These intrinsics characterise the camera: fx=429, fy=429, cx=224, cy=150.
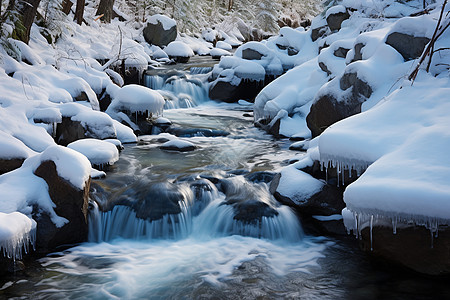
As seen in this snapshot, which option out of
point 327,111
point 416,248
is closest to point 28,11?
point 327,111

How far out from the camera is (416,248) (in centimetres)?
418

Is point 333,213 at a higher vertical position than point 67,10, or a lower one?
lower

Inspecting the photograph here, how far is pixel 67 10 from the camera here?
1560cm

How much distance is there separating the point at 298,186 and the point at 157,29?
1520cm

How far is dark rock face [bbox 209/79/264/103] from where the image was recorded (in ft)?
46.5

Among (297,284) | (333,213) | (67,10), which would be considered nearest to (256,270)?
(297,284)

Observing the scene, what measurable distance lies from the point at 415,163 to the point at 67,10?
48.4ft

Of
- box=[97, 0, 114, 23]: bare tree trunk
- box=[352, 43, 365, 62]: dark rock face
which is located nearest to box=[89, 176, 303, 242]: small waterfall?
box=[352, 43, 365, 62]: dark rock face

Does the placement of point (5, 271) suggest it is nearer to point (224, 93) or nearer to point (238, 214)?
point (238, 214)

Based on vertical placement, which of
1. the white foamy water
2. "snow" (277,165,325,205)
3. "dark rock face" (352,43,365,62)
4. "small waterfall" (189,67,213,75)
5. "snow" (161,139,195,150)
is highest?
"small waterfall" (189,67,213,75)

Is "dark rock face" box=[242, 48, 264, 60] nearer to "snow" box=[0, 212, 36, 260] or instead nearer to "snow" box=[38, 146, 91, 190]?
"snow" box=[38, 146, 91, 190]

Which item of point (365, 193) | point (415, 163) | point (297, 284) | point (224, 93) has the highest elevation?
point (224, 93)

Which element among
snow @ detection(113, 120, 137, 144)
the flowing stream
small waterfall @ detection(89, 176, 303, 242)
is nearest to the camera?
the flowing stream

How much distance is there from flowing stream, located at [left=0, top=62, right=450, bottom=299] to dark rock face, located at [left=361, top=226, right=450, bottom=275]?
0.64 feet
